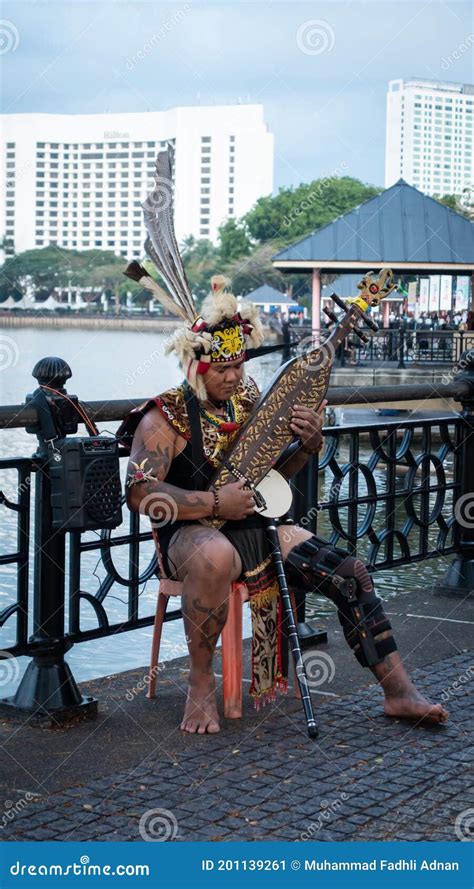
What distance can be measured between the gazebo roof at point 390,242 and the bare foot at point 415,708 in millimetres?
28500

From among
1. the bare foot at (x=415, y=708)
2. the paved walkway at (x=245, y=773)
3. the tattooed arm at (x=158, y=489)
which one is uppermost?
the tattooed arm at (x=158, y=489)

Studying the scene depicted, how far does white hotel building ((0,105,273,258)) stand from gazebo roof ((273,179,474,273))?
370 feet

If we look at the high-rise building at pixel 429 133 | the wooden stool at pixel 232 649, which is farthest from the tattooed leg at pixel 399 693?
the high-rise building at pixel 429 133

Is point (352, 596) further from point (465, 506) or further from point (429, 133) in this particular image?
point (429, 133)

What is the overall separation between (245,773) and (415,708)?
2.75ft

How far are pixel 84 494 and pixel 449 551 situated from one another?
11.4ft

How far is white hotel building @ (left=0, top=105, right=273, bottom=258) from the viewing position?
15262 centimetres

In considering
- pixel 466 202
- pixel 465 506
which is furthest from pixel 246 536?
pixel 466 202

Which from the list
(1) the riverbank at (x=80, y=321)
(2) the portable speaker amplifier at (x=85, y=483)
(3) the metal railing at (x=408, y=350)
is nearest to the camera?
(2) the portable speaker amplifier at (x=85, y=483)

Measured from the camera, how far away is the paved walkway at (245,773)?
3443 mm

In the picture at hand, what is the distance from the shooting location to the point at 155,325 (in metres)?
125

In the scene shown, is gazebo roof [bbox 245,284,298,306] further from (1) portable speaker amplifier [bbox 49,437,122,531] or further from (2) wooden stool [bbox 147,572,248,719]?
(1) portable speaker amplifier [bbox 49,437,122,531]

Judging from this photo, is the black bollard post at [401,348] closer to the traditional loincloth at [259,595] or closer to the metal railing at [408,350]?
the metal railing at [408,350]

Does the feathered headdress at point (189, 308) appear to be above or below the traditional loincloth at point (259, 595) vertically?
above
